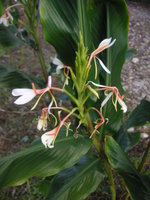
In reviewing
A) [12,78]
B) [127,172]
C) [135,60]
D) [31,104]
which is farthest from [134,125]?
[135,60]

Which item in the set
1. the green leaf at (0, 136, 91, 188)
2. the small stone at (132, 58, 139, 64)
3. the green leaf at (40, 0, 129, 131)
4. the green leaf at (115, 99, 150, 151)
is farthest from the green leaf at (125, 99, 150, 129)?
the small stone at (132, 58, 139, 64)

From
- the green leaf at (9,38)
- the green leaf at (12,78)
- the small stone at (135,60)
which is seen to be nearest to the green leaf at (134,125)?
the green leaf at (12,78)

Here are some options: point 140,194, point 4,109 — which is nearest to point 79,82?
point 140,194

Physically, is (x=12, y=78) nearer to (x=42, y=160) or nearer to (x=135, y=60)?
(x=42, y=160)

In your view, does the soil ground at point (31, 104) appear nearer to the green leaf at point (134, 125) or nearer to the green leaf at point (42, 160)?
the green leaf at point (134, 125)

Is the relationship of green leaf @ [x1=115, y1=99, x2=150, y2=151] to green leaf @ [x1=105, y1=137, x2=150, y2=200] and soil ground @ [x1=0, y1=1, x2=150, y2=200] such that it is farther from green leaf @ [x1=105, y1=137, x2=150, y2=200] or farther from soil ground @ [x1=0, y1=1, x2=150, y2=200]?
soil ground @ [x1=0, y1=1, x2=150, y2=200]

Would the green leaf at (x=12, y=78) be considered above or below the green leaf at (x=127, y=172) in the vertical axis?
above

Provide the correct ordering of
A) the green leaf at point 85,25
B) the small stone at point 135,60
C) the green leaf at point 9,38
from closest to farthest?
1. the green leaf at point 85,25
2. the green leaf at point 9,38
3. the small stone at point 135,60

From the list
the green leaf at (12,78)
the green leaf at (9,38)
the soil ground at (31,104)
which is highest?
the green leaf at (9,38)
